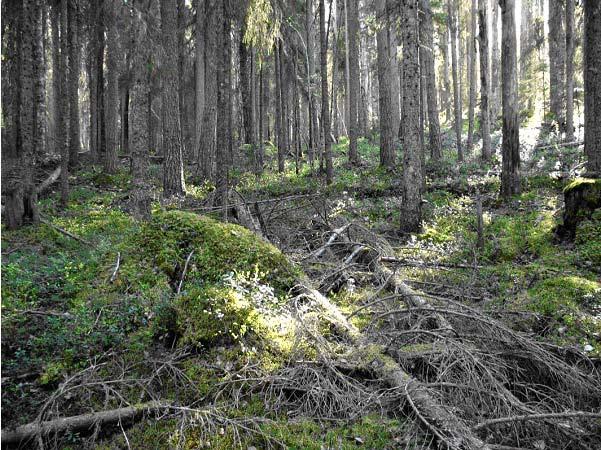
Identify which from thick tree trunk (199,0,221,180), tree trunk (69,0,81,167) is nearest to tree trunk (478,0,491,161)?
thick tree trunk (199,0,221,180)

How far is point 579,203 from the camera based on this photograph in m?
8.26

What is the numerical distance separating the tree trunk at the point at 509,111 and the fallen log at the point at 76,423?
36.3 ft

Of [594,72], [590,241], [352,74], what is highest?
[352,74]

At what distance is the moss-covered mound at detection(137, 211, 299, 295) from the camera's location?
219 inches

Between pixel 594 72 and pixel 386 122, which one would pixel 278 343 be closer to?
pixel 594 72

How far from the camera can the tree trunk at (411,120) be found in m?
9.64

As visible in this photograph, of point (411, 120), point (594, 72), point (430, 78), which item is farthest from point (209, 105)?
point (594, 72)

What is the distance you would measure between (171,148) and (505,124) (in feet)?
32.2

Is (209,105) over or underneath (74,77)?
underneath

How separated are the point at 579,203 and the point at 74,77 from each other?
1433 cm

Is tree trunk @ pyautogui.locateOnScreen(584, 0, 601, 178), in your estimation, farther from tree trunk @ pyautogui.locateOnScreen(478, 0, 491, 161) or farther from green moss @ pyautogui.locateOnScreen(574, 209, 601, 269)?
tree trunk @ pyautogui.locateOnScreen(478, 0, 491, 161)

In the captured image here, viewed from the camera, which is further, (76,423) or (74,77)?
Result: (74,77)

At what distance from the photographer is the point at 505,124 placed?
40.5 ft

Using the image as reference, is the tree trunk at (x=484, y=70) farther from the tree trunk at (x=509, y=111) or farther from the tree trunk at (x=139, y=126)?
the tree trunk at (x=139, y=126)
